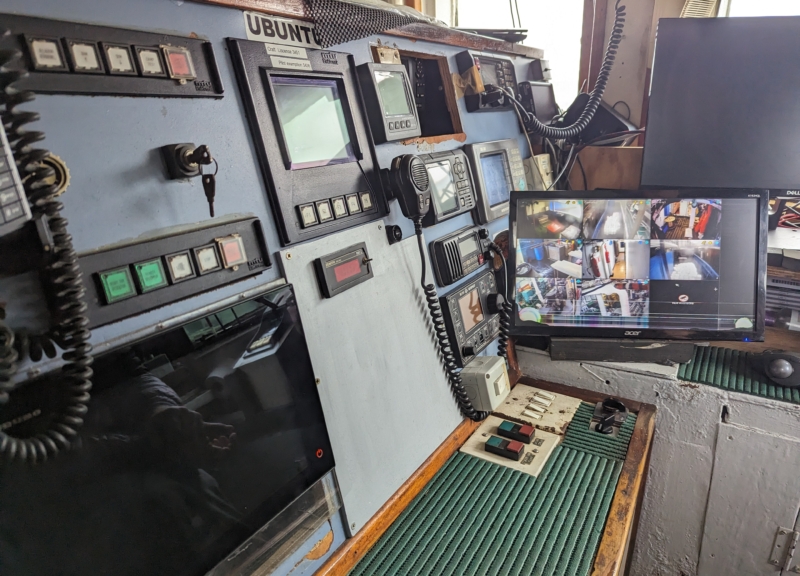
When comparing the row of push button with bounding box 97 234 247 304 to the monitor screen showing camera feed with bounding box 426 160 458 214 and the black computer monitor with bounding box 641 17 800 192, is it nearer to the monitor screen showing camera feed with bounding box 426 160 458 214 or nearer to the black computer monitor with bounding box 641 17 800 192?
the monitor screen showing camera feed with bounding box 426 160 458 214

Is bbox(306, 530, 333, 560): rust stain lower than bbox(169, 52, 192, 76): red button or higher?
lower

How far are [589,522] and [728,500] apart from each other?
0.76 metres

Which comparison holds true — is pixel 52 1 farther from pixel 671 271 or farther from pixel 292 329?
pixel 671 271

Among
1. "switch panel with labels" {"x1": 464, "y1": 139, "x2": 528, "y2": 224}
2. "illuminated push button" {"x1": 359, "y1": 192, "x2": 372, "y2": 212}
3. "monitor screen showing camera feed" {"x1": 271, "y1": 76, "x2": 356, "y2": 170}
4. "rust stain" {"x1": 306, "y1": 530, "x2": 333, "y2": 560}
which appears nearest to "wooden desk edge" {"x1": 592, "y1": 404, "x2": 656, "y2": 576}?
"rust stain" {"x1": 306, "y1": 530, "x2": 333, "y2": 560}

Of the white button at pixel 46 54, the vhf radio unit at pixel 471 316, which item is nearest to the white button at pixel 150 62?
the white button at pixel 46 54

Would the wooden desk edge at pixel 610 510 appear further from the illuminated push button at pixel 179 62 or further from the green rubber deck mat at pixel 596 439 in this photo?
the illuminated push button at pixel 179 62

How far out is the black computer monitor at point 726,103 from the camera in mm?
1432

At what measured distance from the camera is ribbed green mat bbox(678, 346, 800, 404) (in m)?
1.31

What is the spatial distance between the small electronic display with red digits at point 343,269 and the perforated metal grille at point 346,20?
16.6 inches

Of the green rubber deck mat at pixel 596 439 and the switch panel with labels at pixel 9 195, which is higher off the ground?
the switch panel with labels at pixel 9 195

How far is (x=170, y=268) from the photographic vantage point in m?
0.67

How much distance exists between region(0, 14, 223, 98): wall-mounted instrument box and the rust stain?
0.80 metres

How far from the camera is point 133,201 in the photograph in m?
0.64

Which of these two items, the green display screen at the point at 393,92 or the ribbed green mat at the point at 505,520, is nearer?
the ribbed green mat at the point at 505,520
